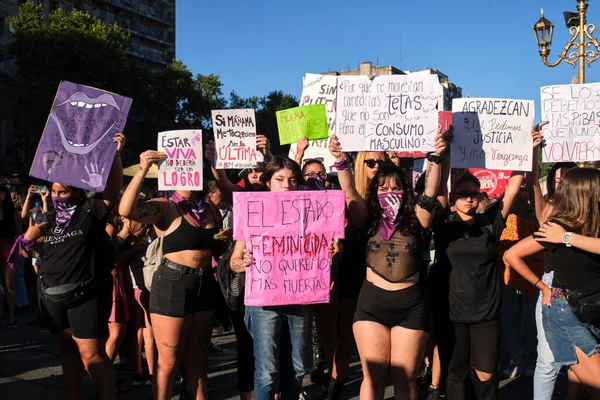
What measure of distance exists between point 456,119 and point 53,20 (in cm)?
3513

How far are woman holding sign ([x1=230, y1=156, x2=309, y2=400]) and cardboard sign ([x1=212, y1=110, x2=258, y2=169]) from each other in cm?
108

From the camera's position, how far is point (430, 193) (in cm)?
412

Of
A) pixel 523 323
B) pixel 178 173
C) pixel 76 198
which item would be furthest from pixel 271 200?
pixel 523 323

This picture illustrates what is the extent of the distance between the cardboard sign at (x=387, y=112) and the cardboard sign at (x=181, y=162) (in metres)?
1.17

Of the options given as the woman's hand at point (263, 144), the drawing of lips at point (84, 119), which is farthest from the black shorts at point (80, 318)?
the woman's hand at point (263, 144)

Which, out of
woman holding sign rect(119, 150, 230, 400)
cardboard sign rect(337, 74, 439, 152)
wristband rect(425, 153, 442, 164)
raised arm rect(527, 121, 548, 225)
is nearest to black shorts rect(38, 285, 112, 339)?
woman holding sign rect(119, 150, 230, 400)

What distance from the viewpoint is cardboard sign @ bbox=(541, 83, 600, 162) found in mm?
5109

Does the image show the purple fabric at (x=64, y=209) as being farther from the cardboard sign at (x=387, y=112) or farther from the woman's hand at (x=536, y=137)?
the woman's hand at (x=536, y=137)

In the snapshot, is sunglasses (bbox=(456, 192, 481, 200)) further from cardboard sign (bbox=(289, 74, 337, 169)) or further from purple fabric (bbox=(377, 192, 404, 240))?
cardboard sign (bbox=(289, 74, 337, 169))

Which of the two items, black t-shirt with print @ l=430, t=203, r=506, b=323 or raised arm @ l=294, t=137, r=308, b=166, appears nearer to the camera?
black t-shirt with print @ l=430, t=203, r=506, b=323

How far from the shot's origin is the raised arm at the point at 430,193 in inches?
158

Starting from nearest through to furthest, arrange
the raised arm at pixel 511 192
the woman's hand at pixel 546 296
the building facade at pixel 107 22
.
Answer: the woman's hand at pixel 546 296 → the raised arm at pixel 511 192 → the building facade at pixel 107 22

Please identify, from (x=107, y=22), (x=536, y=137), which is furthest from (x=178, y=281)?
(x=107, y=22)

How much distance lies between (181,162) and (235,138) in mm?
683
